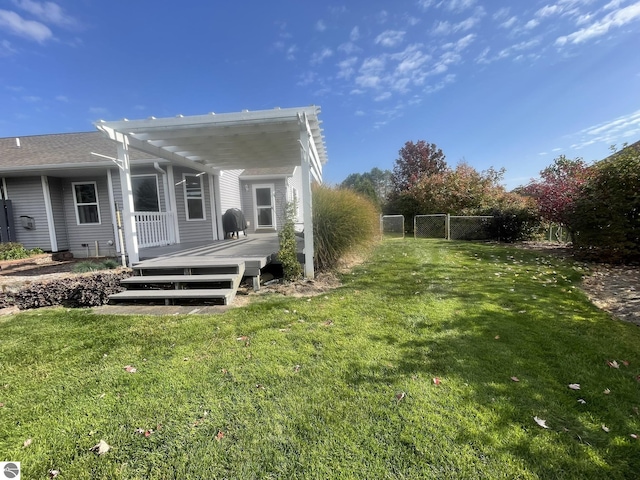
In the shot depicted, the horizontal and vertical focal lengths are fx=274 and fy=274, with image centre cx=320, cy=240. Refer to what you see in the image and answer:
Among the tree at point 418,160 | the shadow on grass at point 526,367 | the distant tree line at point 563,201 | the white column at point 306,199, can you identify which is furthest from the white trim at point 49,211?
the tree at point 418,160

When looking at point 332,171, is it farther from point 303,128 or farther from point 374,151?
point 374,151

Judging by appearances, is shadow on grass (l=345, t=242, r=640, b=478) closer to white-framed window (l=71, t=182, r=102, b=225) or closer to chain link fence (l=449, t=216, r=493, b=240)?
chain link fence (l=449, t=216, r=493, b=240)

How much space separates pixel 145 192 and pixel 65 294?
203 inches

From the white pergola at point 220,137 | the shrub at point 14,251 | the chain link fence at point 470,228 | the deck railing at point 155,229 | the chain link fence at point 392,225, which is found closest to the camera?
the white pergola at point 220,137

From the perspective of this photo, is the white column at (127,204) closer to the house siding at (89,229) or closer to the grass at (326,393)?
the grass at (326,393)

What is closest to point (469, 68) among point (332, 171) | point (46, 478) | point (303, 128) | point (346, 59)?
point (346, 59)

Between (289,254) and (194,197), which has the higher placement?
(194,197)

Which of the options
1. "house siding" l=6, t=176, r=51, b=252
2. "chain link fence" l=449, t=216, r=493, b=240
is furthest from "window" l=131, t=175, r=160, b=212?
"chain link fence" l=449, t=216, r=493, b=240

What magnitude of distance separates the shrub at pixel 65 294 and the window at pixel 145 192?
4519 millimetres

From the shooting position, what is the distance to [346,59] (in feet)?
34.1

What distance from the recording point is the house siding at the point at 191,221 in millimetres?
8953

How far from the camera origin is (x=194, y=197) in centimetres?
927

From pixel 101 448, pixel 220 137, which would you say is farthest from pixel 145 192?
pixel 101 448

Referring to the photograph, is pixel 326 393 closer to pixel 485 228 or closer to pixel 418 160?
pixel 485 228
